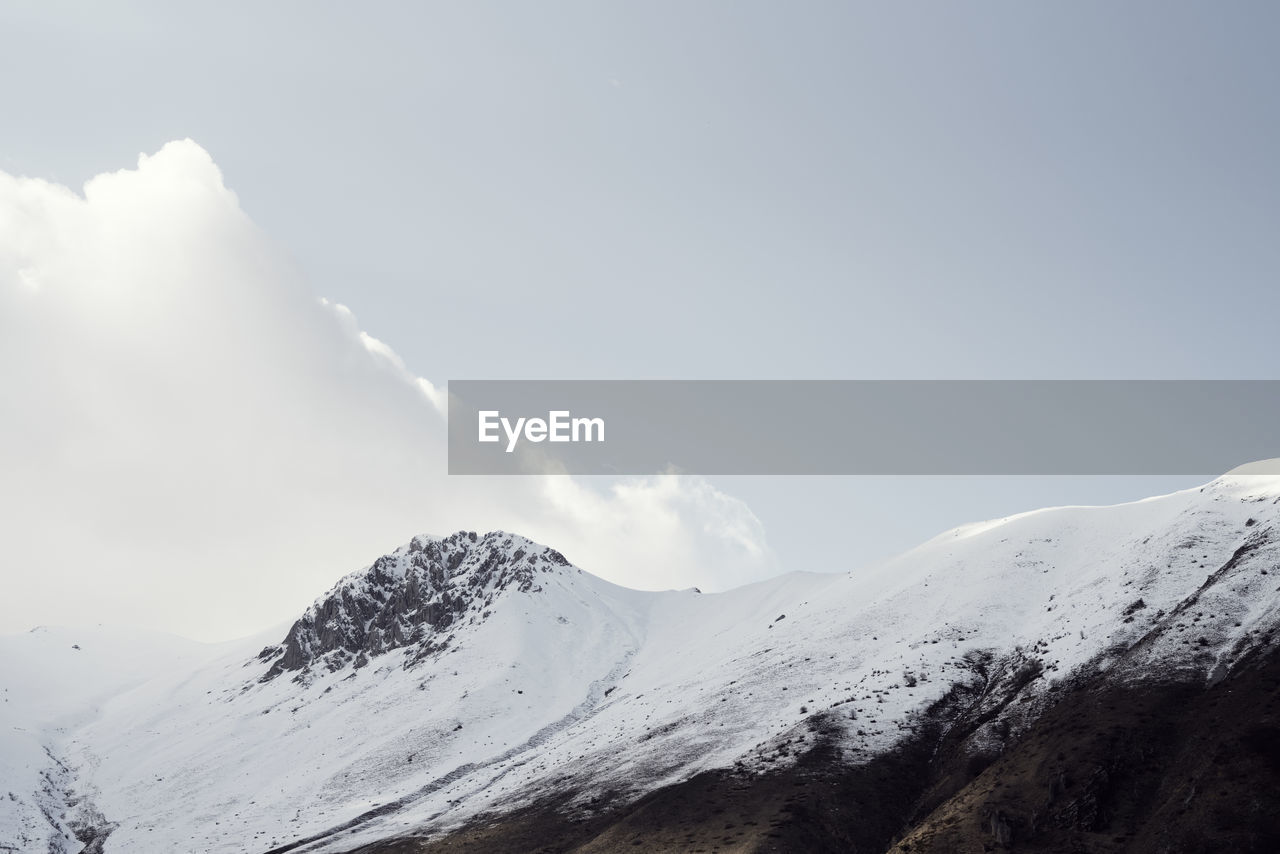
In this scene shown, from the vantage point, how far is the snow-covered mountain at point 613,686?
69562 millimetres

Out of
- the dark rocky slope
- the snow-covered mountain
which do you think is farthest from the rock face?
the dark rocky slope

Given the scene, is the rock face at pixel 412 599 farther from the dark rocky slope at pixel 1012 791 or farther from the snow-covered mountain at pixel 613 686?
the dark rocky slope at pixel 1012 791

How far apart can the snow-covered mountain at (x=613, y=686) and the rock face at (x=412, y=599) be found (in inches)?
27.9

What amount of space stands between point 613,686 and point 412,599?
2577 inches

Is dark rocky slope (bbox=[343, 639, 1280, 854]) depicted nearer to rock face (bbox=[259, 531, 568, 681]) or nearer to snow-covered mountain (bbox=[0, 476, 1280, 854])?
snow-covered mountain (bbox=[0, 476, 1280, 854])

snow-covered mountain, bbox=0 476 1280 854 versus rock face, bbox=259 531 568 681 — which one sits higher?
rock face, bbox=259 531 568 681

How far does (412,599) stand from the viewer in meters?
180

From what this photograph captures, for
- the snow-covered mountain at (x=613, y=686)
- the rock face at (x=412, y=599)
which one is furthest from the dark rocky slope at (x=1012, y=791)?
the rock face at (x=412, y=599)

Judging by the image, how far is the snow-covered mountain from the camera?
2739 inches

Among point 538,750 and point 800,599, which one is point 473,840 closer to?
point 538,750

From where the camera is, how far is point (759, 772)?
68.4 metres

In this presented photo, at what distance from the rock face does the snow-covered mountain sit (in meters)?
0.71

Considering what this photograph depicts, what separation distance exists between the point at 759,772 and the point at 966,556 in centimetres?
5573

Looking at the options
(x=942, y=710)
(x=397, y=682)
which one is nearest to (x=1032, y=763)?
(x=942, y=710)
